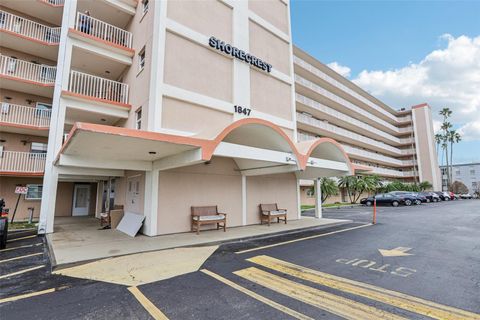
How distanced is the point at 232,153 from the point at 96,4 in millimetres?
12560

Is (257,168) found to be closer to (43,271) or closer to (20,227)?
(43,271)

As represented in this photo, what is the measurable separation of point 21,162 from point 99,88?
20.2 feet

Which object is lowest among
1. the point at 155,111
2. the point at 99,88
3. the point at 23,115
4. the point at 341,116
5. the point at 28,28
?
the point at 155,111

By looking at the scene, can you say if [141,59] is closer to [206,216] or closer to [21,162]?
[206,216]

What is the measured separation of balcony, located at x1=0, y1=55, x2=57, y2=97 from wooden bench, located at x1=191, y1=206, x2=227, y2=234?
1142 cm

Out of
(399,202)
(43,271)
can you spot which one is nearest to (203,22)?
(43,271)

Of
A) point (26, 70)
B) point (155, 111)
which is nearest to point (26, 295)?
point (155, 111)

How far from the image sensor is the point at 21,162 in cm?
1438

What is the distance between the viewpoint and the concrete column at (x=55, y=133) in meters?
11.1

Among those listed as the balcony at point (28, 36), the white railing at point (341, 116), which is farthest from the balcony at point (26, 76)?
the white railing at point (341, 116)

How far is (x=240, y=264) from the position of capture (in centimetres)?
632

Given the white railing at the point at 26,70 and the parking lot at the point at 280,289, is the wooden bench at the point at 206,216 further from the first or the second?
the white railing at the point at 26,70

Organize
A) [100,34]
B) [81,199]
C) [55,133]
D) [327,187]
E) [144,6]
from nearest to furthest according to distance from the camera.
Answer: [55,133] < [144,6] < [100,34] < [81,199] < [327,187]

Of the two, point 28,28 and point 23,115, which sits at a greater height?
point 28,28
